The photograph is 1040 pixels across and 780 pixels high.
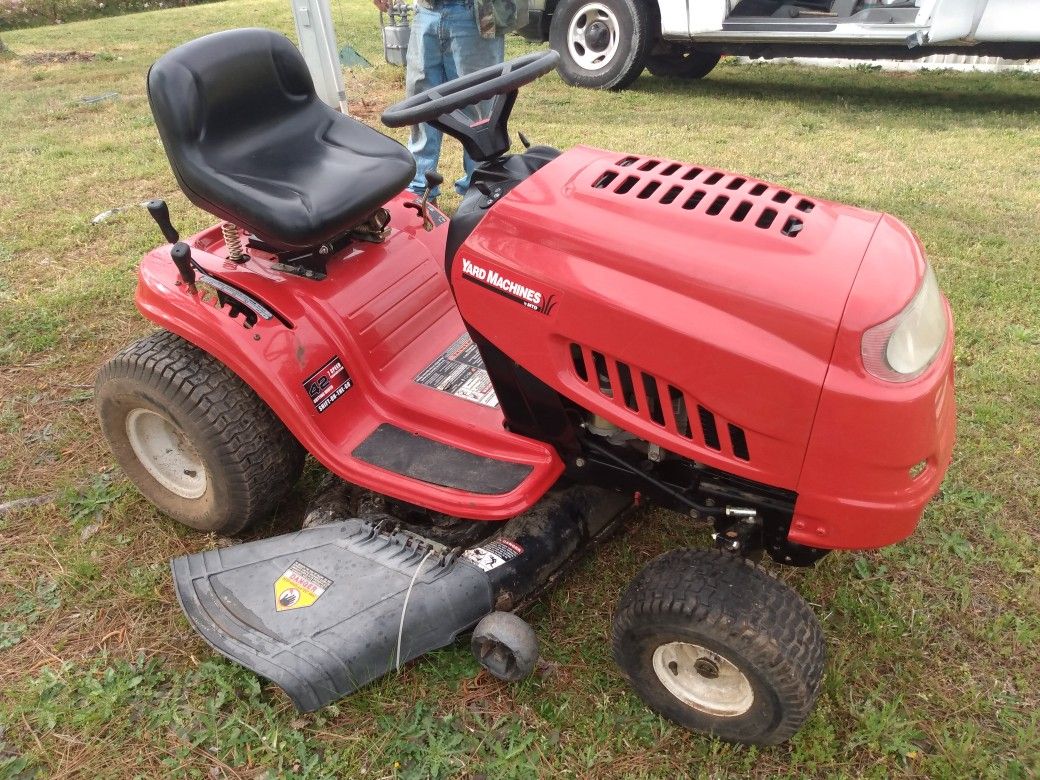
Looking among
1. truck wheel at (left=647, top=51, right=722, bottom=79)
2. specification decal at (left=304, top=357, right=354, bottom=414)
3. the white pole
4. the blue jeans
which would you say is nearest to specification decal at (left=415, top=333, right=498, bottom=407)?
specification decal at (left=304, top=357, right=354, bottom=414)

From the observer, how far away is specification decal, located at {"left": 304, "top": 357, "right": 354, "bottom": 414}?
2262mm

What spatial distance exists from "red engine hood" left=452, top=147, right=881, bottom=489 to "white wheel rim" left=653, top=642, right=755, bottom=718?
0.52m

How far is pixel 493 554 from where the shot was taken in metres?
2.11

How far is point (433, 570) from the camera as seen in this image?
2.07 metres

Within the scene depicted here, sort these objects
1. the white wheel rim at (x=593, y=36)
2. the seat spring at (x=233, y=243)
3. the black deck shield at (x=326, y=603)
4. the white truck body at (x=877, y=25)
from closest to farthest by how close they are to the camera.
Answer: the black deck shield at (x=326, y=603)
the seat spring at (x=233, y=243)
the white truck body at (x=877, y=25)
the white wheel rim at (x=593, y=36)

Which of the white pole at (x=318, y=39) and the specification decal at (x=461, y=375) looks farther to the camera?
the white pole at (x=318, y=39)

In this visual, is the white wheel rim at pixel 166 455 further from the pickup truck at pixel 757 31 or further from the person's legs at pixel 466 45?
the pickup truck at pixel 757 31

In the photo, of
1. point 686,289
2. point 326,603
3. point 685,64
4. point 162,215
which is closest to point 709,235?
point 686,289

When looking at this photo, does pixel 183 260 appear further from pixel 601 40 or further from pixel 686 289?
pixel 601 40

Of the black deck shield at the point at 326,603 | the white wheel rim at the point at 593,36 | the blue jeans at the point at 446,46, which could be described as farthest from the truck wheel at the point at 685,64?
the black deck shield at the point at 326,603

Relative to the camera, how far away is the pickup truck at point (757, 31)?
5906 mm

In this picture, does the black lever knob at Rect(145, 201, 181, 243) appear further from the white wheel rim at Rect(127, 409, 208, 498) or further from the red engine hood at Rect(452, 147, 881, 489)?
the red engine hood at Rect(452, 147, 881, 489)

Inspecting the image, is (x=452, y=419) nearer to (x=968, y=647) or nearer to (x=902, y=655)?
(x=902, y=655)

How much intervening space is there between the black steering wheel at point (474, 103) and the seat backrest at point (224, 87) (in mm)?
767
